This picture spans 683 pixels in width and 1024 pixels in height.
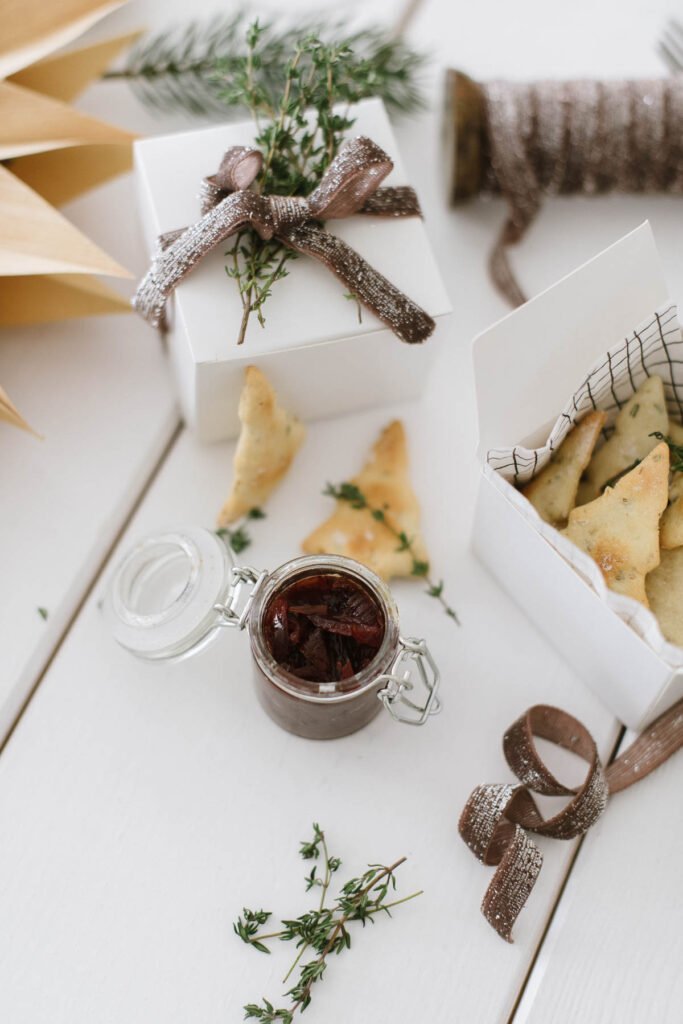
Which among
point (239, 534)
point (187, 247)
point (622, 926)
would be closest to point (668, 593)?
point (622, 926)

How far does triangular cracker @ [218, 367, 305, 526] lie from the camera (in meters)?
0.84

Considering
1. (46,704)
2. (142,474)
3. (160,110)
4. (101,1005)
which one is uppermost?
(160,110)

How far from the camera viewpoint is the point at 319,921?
798mm

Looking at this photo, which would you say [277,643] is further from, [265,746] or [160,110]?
[160,110]

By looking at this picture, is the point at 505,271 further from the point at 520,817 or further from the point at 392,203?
the point at 520,817

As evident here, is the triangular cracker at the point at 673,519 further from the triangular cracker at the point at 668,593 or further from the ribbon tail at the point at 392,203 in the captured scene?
the ribbon tail at the point at 392,203

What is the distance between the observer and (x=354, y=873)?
819 millimetres

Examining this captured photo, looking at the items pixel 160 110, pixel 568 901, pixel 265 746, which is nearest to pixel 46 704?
pixel 265 746

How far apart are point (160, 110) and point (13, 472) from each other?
17.2 inches

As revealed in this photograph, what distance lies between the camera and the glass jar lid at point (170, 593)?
800 mm

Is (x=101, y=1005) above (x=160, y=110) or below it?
below

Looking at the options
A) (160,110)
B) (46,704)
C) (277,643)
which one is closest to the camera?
(277,643)

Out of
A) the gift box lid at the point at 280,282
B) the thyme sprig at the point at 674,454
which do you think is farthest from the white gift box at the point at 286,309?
the thyme sprig at the point at 674,454

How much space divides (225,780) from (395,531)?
264mm
